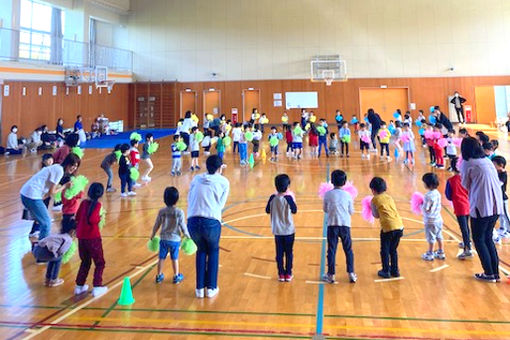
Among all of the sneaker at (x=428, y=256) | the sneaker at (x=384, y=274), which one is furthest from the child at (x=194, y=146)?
the sneaker at (x=384, y=274)

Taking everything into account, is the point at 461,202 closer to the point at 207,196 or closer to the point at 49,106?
the point at 207,196

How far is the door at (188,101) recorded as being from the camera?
31266mm

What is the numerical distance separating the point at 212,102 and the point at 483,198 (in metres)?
27.8

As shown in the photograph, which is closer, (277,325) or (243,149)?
(277,325)

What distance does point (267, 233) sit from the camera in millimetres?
7582

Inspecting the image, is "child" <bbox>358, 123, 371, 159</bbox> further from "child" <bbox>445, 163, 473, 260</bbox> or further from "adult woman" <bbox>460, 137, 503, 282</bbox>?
"adult woman" <bbox>460, 137, 503, 282</bbox>

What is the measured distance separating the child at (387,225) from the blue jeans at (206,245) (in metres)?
2.18

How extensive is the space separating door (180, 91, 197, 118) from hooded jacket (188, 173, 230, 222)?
89.9 ft

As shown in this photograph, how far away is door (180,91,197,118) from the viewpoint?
31.3 meters

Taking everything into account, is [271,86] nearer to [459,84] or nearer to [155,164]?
[459,84]

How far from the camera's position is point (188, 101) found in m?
31.5

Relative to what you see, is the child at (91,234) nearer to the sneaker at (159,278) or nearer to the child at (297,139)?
the sneaker at (159,278)

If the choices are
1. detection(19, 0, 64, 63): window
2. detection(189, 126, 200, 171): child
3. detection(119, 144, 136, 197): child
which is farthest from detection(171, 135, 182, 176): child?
detection(19, 0, 64, 63): window

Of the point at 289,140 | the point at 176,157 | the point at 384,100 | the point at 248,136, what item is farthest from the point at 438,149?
the point at 384,100
